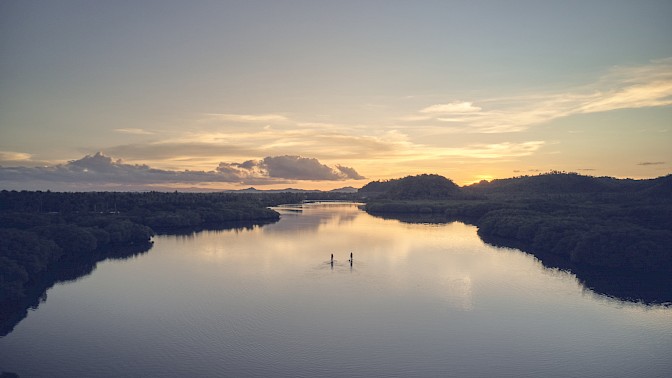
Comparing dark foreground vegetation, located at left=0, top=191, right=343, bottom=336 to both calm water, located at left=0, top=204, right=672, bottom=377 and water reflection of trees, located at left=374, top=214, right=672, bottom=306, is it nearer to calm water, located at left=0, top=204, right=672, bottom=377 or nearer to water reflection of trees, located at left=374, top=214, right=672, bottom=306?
calm water, located at left=0, top=204, right=672, bottom=377

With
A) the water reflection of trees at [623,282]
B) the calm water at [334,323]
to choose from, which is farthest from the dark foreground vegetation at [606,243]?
the calm water at [334,323]

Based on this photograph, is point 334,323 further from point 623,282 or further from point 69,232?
point 69,232

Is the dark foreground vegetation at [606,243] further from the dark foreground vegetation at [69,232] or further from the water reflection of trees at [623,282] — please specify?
the dark foreground vegetation at [69,232]

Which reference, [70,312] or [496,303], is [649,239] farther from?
[70,312]

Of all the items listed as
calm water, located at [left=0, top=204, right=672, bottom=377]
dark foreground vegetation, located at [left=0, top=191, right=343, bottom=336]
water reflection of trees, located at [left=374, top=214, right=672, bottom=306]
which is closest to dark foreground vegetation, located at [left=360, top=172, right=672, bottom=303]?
water reflection of trees, located at [left=374, top=214, right=672, bottom=306]

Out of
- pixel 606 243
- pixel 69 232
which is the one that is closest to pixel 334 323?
pixel 606 243

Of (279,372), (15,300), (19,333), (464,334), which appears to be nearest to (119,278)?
(15,300)
